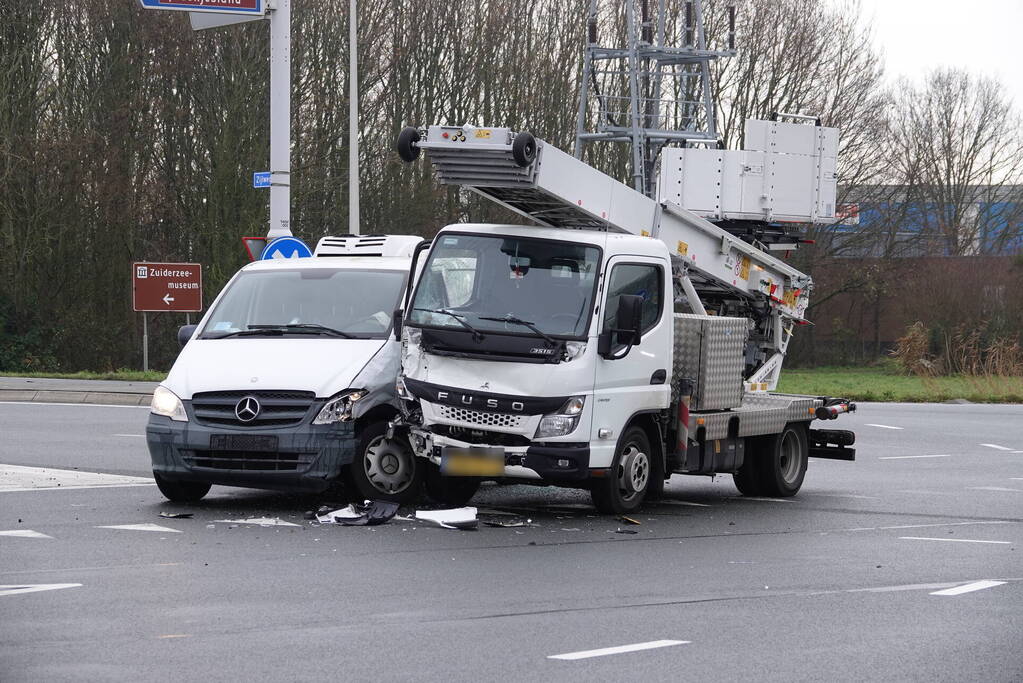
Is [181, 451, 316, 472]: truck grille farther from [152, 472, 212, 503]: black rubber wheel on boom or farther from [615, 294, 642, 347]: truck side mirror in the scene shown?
[615, 294, 642, 347]: truck side mirror

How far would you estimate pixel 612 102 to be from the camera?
45188 mm

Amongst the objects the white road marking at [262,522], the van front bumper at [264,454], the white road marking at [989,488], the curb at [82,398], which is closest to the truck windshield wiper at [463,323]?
the van front bumper at [264,454]

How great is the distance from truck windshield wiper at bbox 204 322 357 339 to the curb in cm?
1376

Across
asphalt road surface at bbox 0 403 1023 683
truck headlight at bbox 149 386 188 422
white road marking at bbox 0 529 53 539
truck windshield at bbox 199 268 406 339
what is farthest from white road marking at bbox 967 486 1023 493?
white road marking at bbox 0 529 53 539

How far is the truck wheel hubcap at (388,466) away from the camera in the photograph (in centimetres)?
1195

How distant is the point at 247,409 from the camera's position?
11.6 metres

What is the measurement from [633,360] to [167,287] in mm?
20101

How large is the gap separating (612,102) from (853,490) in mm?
31335

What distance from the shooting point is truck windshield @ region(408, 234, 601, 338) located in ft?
38.4

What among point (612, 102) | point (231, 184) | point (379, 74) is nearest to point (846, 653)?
point (231, 184)

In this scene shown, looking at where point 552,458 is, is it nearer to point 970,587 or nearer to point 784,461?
point 970,587

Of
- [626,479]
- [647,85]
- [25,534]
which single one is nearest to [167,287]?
[647,85]

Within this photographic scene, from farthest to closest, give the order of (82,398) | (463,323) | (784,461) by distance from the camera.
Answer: (82,398)
(784,461)
(463,323)

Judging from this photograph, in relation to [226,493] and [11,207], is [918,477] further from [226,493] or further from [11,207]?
[11,207]
